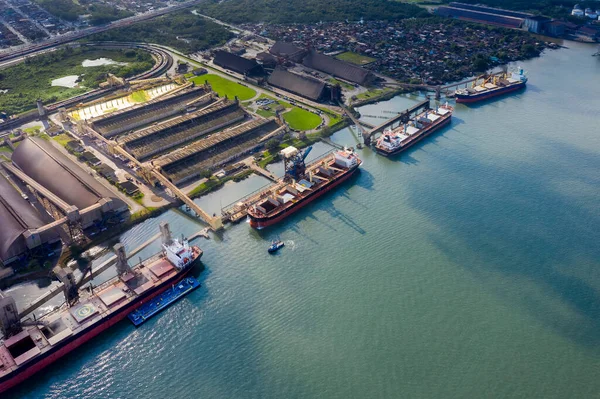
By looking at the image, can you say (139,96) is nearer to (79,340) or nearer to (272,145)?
(272,145)

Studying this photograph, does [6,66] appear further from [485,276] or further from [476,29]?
[476,29]

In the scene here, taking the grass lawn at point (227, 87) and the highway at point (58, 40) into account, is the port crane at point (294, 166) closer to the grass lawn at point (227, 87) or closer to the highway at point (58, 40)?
the grass lawn at point (227, 87)

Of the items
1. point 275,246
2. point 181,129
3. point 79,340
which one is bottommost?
point 79,340

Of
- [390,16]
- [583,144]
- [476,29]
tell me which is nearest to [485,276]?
[583,144]

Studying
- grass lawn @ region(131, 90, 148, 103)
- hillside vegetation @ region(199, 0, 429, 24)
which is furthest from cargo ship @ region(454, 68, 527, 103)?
grass lawn @ region(131, 90, 148, 103)

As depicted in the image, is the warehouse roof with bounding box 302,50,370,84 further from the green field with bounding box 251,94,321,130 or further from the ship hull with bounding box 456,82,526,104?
the ship hull with bounding box 456,82,526,104

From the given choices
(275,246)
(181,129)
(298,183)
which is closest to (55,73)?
(181,129)
